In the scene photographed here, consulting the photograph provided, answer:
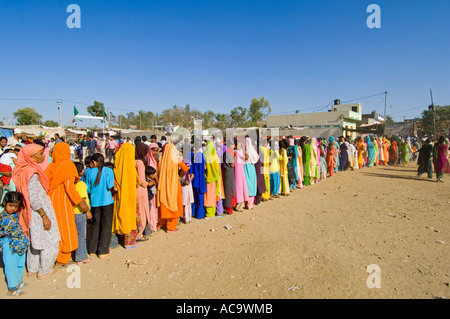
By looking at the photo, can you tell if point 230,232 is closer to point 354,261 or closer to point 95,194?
point 354,261

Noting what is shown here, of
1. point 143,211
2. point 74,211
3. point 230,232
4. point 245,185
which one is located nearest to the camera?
point 74,211

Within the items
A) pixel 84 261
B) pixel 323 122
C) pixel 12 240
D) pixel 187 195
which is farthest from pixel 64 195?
pixel 323 122

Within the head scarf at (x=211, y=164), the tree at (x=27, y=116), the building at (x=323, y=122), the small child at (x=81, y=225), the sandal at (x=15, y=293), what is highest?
the tree at (x=27, y=116)

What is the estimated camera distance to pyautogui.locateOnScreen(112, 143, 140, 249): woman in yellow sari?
3.60m

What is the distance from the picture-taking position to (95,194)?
3.41 m

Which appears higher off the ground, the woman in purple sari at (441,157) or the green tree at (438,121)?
the green tree at (438,121)

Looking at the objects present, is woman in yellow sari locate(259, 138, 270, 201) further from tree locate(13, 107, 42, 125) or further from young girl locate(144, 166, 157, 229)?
tree locate(13, 107, 42, 125)

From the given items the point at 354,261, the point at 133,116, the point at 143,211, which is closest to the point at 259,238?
the point at 354,261

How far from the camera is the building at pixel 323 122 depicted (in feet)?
87.1

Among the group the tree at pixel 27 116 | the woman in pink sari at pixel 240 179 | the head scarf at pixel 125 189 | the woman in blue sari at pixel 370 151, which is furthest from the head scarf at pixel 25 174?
the tree at pixel 27 116

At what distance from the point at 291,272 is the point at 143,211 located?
2471 mm

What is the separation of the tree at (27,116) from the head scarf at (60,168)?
174 ft

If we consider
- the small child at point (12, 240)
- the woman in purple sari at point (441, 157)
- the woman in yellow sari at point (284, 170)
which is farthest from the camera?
the woman in purple sari at point (441, 157)

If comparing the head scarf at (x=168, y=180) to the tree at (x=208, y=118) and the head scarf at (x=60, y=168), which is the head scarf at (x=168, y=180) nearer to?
the head scarf at (x=60, y=168)
